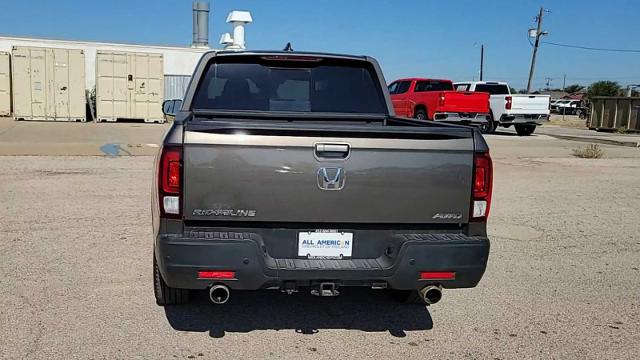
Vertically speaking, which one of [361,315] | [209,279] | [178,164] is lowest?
[361,315]

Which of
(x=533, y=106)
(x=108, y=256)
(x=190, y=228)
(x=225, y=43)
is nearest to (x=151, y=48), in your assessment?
(x=225, y=43)

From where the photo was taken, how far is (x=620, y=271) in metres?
5.77

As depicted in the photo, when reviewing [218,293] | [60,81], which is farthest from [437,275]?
[60,81]

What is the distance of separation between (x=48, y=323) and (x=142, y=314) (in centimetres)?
60

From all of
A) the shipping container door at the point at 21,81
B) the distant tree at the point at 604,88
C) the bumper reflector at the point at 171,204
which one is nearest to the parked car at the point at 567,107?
the distant tree at the point at 604,88

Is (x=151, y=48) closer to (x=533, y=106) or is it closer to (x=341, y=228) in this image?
(x=533, y=106)

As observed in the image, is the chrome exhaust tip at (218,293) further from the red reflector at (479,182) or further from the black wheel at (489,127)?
the black wheel at (489,127)

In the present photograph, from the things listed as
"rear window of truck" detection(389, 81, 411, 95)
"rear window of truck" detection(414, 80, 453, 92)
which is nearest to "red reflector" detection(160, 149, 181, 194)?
"rear window of truck" detection(414, 80, 453, 92)

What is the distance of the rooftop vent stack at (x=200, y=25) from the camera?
123 ft

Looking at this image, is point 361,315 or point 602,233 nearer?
point 361,315

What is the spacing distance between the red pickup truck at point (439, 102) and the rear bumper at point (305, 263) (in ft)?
58.9

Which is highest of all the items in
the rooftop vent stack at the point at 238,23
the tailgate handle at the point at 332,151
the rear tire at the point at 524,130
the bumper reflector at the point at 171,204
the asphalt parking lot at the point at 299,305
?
the rooftop vent stack at the point at 238,23

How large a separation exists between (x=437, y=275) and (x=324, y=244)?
703 millimetres

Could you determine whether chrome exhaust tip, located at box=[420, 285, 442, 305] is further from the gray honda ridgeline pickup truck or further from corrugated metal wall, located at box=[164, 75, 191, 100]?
corrugated metal wall, located at box=[164, 75, 191, 100]
